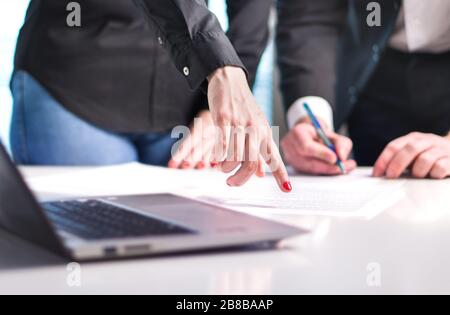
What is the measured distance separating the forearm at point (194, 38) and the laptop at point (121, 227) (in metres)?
0.26

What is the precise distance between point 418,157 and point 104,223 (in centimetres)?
75

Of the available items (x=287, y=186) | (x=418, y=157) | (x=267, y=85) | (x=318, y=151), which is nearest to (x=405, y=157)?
(x=418, y=157)

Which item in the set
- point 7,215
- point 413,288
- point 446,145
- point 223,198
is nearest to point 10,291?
point 7,215

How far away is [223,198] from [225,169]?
11 cm

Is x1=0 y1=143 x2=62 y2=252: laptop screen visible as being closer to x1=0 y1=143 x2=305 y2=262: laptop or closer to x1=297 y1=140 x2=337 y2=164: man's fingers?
x1=0 y1=143 x2=305 y2=262: laptop

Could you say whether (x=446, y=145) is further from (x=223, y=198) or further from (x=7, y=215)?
(x=7, y=215)

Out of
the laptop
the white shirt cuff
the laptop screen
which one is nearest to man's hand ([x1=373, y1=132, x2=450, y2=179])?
the white shirt cuff

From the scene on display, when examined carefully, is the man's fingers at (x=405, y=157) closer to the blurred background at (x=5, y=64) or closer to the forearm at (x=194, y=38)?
the forearm at (x=194, y=38)

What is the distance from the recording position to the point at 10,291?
491 millimetres

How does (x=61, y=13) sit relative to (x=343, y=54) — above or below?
above

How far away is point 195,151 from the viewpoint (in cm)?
137

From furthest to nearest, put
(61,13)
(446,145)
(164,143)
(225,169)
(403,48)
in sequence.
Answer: (403,48)
(164,143)
(61,13)
(446,145)
(225,169)

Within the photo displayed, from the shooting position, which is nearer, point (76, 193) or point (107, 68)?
point (76, 193)

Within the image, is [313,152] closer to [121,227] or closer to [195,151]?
[195,151]
